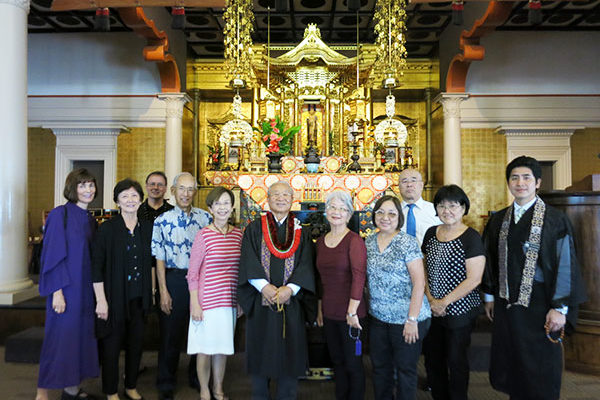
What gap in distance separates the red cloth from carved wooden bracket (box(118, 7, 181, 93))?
18.8 ft

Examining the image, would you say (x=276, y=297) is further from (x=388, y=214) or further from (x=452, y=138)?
(x=452, y=138)

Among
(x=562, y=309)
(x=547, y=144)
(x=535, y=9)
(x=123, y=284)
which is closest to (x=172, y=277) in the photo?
(x=123, y=284)

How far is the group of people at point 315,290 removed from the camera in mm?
2184

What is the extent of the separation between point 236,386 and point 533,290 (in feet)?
6.39

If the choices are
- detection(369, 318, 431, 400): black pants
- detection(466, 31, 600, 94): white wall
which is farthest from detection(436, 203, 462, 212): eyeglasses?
detection(466, 31, 600, 94): white wall

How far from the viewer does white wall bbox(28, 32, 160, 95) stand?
864 cm

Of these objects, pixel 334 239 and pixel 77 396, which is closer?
pixel 334 239

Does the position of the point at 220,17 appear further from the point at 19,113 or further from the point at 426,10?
the point at 19,113

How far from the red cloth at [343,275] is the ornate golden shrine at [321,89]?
20.7ft

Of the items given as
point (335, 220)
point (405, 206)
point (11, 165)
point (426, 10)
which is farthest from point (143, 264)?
point (426, 10)

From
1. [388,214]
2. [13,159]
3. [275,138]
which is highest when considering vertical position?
[275,138]

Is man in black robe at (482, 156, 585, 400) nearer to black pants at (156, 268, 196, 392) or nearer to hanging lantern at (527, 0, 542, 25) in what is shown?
black pants at (156, 268, 196, 392)

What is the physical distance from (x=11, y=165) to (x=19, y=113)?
0.55 meters

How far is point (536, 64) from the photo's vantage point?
8.78m
